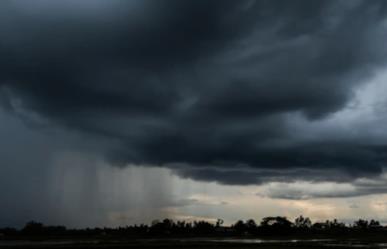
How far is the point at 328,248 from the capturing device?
92.8 metres

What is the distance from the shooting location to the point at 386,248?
91250 mm

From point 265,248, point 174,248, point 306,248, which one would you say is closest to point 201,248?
point 174,248

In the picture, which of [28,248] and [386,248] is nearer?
[386,248]

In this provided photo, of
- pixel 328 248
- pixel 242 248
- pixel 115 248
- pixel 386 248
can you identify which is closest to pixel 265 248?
pixel 242 248

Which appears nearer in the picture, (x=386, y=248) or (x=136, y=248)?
(x=386, y=248)

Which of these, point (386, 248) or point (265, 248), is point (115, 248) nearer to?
point (265, 248)

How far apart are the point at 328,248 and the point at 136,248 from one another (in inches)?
1425

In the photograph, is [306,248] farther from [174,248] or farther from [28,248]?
[28,248]

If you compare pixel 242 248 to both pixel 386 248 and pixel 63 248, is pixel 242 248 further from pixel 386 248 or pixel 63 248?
pixel 63 248

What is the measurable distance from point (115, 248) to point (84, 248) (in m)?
6.97

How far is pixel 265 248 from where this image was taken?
94.8 meters

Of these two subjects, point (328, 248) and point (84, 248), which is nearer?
point (328, 248)

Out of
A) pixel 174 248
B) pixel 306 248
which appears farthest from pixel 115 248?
pixel 306 248

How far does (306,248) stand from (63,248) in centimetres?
4623
